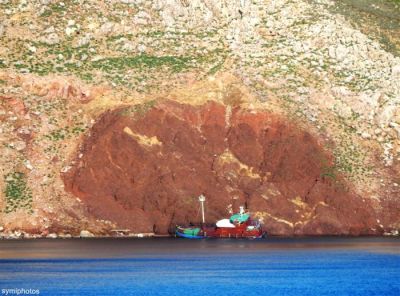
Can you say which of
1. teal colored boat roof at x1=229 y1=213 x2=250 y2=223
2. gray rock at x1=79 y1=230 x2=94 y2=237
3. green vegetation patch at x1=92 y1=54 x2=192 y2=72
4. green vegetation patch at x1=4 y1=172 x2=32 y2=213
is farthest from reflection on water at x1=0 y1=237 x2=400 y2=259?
green vegetation patch at x1=92 y1=54 x2=192 y2=72

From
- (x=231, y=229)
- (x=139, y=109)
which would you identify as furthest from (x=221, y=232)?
(x=139, y=109)

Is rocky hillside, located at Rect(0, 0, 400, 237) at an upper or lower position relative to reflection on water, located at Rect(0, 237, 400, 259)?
upper

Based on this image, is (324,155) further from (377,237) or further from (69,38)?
(69,38)

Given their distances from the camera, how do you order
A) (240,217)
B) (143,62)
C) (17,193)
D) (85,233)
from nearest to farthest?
(85,233) → (240,217) → (17,193) → (143,62)

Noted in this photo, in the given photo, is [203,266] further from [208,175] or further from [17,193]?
[17,193]

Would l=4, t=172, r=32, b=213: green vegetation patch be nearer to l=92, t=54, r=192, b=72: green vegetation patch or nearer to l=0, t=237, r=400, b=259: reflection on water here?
l=0, t=237, r=400, b=259: reflection on water
